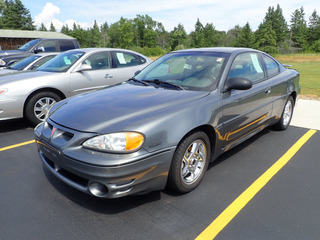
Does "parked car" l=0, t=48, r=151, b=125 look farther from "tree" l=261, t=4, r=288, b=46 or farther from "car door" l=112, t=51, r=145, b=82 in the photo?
"tree" l=261, t=4, r=288, b=46

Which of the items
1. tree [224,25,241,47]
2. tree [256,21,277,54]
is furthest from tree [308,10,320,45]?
tree [224,25,241,47]

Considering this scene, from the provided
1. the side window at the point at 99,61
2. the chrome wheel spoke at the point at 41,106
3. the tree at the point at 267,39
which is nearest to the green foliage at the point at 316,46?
the tree at the point at 267,39

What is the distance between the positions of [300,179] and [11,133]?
4.65 metres

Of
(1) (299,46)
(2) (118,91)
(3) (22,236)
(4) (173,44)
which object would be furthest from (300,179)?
(4) (173,44)

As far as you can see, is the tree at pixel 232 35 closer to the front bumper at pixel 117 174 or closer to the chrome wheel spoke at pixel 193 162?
the chrome wheel spoke at pixel 193 162

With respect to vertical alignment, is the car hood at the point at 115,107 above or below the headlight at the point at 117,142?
above

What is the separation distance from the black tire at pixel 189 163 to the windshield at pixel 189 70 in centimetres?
67

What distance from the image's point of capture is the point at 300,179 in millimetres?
3021

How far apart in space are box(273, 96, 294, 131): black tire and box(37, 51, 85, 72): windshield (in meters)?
4.20

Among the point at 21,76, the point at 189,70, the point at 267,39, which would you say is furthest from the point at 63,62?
the point at 267,39

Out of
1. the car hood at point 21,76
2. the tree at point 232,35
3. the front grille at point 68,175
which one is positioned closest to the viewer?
the front grille at point 68,175

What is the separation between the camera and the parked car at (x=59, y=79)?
454cm

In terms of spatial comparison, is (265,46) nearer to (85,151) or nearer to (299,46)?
(299,46)

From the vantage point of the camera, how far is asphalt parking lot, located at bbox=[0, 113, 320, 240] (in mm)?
2149
